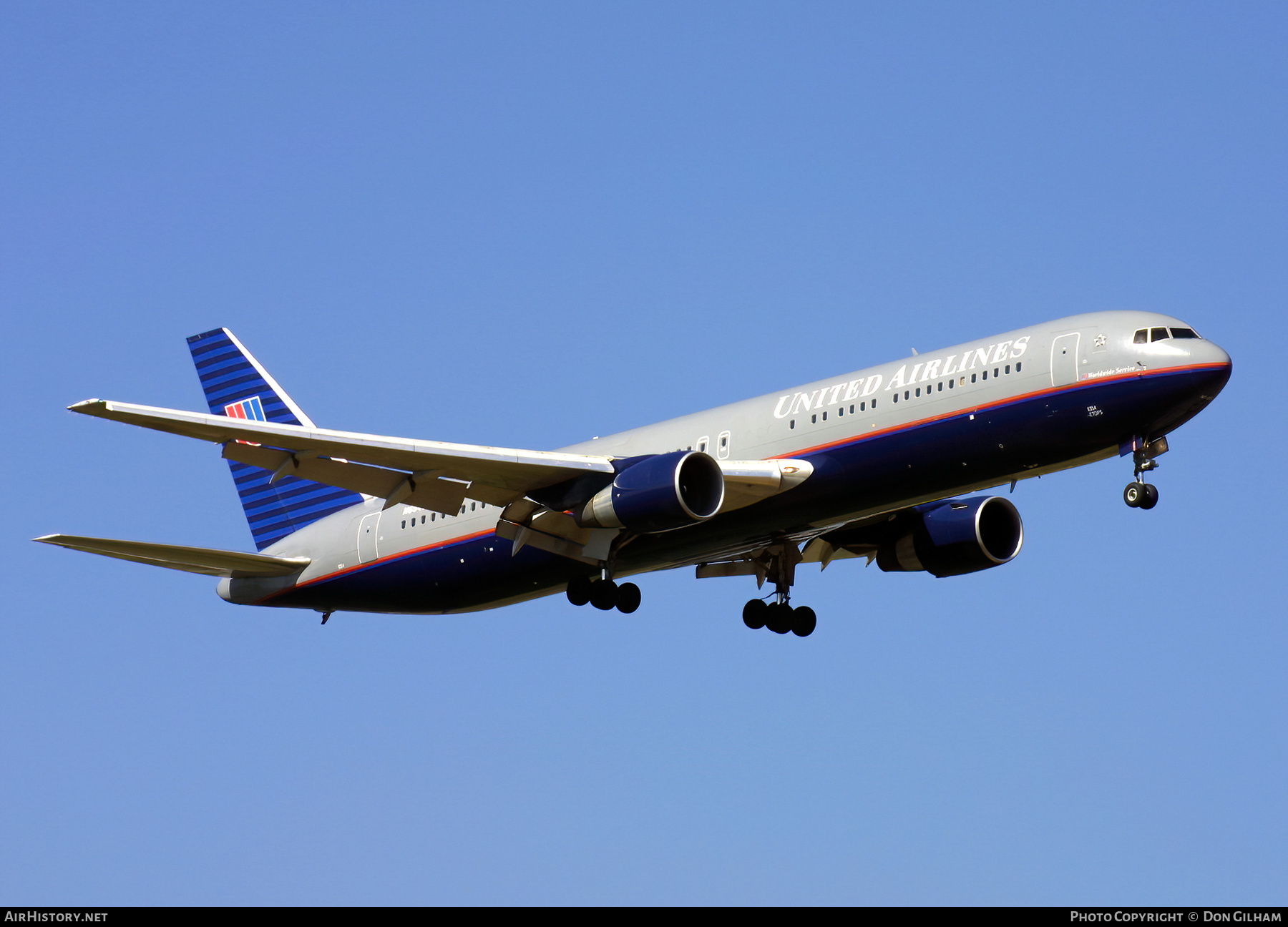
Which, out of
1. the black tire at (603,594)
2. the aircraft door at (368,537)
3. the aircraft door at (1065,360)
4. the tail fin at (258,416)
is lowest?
the black tire at (603,594)

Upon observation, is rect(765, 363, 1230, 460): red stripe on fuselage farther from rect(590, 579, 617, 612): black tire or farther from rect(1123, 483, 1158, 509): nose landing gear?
rect(590, 579, 617, 612): black tire

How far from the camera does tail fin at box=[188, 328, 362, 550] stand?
41625 mm

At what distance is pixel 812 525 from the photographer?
3362 centimetres

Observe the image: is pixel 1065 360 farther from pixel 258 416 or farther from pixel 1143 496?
pixel 258 416

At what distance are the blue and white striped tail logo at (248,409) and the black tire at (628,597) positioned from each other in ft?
43.3

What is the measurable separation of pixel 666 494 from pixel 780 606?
26.5ft

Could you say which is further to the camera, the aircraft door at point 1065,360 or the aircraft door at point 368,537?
the aircraft door at point 368,537

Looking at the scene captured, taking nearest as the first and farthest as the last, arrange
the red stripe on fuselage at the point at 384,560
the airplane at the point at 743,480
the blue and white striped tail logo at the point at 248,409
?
the airplane at the point at 743,480 → the red stripe on fuselage at the point at 384,560 → the blue and white striped tail logo at the point at 248,409

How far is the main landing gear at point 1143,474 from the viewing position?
1198 inches

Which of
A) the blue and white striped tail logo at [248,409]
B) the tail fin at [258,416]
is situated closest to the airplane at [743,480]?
the tail fin at [258,416]

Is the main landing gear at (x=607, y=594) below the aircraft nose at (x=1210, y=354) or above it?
below

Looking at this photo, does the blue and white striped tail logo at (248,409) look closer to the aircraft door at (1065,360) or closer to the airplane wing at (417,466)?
the airplane wing at (417,466)

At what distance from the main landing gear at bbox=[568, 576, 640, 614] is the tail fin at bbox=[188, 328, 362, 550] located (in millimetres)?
7766

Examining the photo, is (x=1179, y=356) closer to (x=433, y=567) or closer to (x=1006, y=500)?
(x=1006, y=500)
